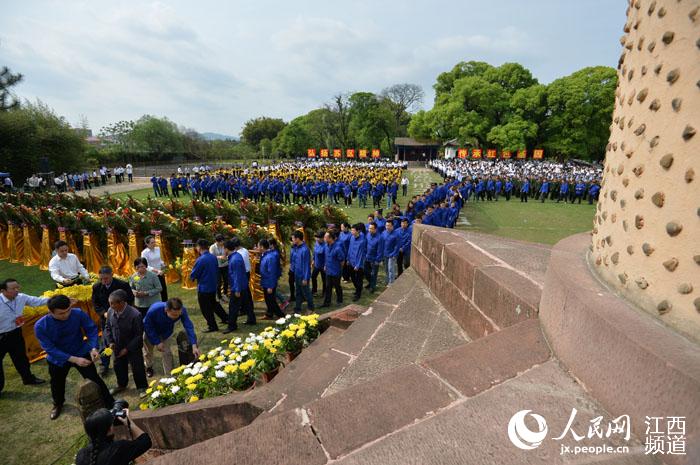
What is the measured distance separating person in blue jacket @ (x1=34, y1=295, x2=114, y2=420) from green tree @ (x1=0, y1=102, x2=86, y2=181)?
33.4m

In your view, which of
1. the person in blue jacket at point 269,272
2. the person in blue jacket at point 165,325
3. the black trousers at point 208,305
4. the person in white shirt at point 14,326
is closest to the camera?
the person in blue jacket at point 165,325

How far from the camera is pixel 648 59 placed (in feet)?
5.49

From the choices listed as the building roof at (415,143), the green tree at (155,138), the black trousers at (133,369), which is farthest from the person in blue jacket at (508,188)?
the green tree at (155,138)

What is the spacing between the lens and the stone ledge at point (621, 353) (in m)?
1.22

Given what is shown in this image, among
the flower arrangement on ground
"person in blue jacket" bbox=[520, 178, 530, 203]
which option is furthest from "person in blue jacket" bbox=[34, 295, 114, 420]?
"person in blue jacket" bbox=[520, 178, 530, 203]

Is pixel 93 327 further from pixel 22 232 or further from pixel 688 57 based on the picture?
pixel 22 232

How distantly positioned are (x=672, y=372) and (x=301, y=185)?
2212 cm

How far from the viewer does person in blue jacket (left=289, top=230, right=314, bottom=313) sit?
7277 mm

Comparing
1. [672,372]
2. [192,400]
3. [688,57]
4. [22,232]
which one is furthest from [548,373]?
[22,232]

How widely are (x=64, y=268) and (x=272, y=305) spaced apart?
155 inches

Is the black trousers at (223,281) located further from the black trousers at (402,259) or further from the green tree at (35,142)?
the green tree at (35,142)

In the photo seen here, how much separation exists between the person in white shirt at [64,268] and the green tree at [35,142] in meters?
30.4

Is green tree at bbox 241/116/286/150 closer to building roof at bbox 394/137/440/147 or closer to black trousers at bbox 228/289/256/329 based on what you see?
building roof at bbox 394/137/440/147

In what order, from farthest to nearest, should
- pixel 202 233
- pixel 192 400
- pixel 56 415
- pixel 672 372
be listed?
pixel 202 233 → pixel 56 415 → pixel 192 400 → pixel 672 372
